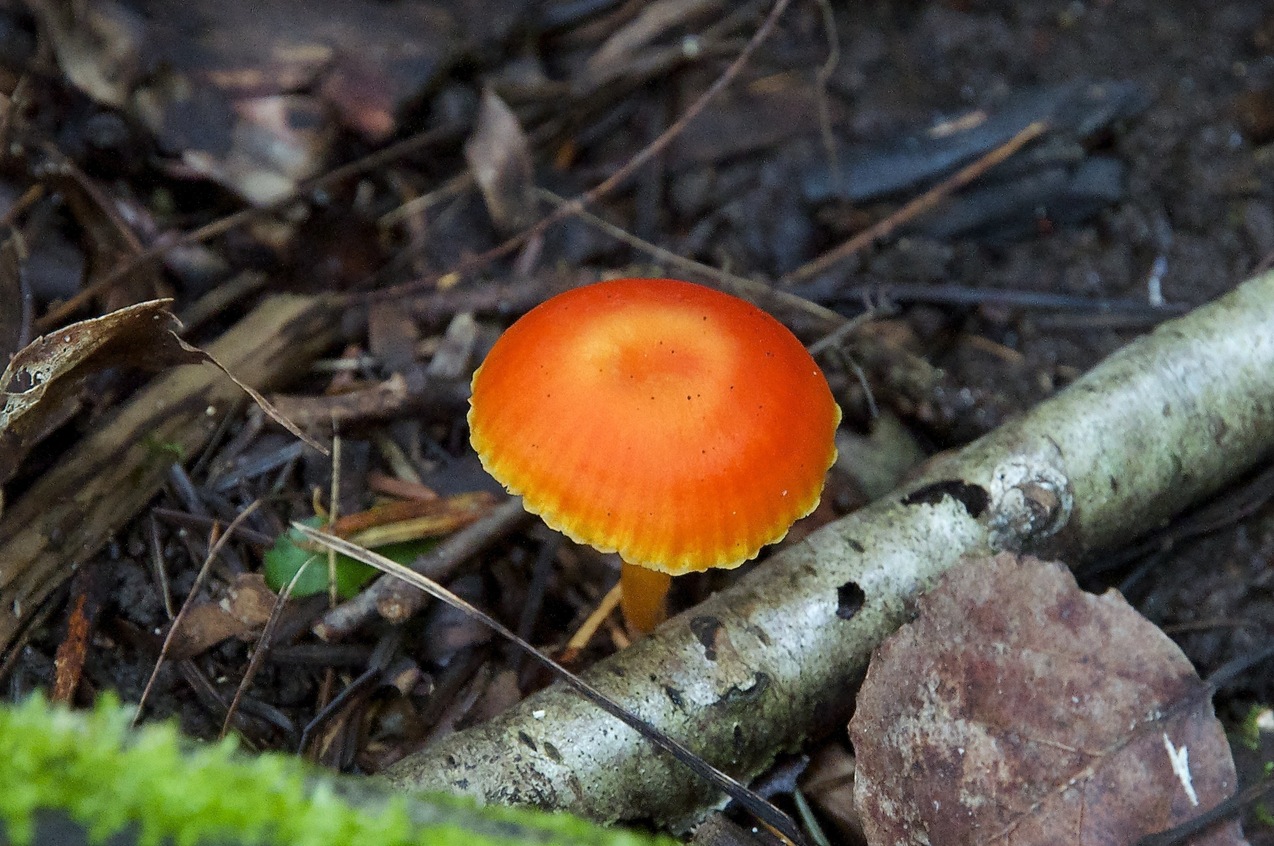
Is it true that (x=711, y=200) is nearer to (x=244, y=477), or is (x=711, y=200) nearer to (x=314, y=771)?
(x=244, y=477)

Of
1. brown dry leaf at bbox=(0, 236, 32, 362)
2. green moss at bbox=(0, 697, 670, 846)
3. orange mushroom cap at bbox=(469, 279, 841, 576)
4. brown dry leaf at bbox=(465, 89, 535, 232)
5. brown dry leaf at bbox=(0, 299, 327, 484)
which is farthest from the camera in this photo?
brown dry leaf at bbox=(465, 89, 535, 232)

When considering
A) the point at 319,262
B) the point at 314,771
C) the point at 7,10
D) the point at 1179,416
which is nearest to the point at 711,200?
the point at 319,262

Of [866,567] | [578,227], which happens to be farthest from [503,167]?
[866,567]

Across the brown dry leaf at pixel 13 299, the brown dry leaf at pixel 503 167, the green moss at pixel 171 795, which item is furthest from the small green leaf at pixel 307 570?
the brown dry leaf at pixel 503 167

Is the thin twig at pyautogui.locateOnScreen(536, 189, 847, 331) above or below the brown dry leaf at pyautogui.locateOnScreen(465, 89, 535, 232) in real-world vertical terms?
below

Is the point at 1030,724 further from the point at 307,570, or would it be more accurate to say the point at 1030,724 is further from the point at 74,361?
the point at 74,361

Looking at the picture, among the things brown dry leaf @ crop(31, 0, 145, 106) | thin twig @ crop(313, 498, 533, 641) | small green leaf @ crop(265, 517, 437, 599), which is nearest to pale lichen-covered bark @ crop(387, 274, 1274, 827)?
thin twig @ crop(313, 498, 533, 641)

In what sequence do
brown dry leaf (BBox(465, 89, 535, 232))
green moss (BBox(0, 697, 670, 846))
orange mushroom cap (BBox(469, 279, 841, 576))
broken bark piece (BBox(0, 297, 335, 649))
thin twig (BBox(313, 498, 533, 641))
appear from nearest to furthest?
1. green moss (BBox(0, 697, 670, 846))
2. orange mushroom cap (BBox(469, 279, 841, 576))
3. broken bark piece (BBox(0, 297, 335, 649))
4. thin twig (BBox(313, 498, 533, 641))
5. brown dry leaf (BBox(465, 89, 535, 232))

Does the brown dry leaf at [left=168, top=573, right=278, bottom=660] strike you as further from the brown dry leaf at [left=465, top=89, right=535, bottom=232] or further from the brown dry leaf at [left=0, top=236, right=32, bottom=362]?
the brown dry leaf at [left=465, top=89, right=535, bottom=232]
